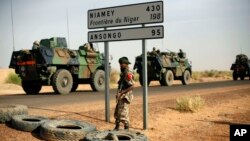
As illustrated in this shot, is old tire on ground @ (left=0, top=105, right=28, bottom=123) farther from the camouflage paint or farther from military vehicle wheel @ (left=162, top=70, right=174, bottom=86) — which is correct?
military vehicle wheel @ (left=162, top=70, right=174, bottom=86)

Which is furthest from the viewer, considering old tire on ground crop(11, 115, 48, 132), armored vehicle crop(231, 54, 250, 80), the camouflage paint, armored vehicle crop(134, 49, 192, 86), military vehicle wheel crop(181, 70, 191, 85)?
armored vehicle crop(231, 54, 250, 80)

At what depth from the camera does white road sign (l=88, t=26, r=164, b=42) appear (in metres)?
6.44

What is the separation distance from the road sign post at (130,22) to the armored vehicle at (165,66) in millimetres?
15601

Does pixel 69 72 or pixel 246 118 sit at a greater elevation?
pixel 69 72

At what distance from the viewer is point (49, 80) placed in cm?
1496

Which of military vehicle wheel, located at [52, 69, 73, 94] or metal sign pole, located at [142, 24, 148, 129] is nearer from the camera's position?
metal sign pole, located at [142, 24, 148, 129]

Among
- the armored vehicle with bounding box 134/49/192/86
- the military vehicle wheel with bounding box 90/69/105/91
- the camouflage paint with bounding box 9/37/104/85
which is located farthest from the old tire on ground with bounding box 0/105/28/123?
the armored vehicle with bounding box 134/49/192/86

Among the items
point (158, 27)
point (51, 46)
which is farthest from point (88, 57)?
point (158, 27)

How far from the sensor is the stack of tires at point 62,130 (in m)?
5.43

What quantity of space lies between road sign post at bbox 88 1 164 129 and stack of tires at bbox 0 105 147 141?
4.15 feet

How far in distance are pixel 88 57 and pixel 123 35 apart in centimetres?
1054

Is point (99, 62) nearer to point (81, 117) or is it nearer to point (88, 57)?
point (88, 57)

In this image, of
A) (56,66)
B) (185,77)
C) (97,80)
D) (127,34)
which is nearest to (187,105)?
(127,34)

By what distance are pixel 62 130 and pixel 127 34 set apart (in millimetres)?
2367
